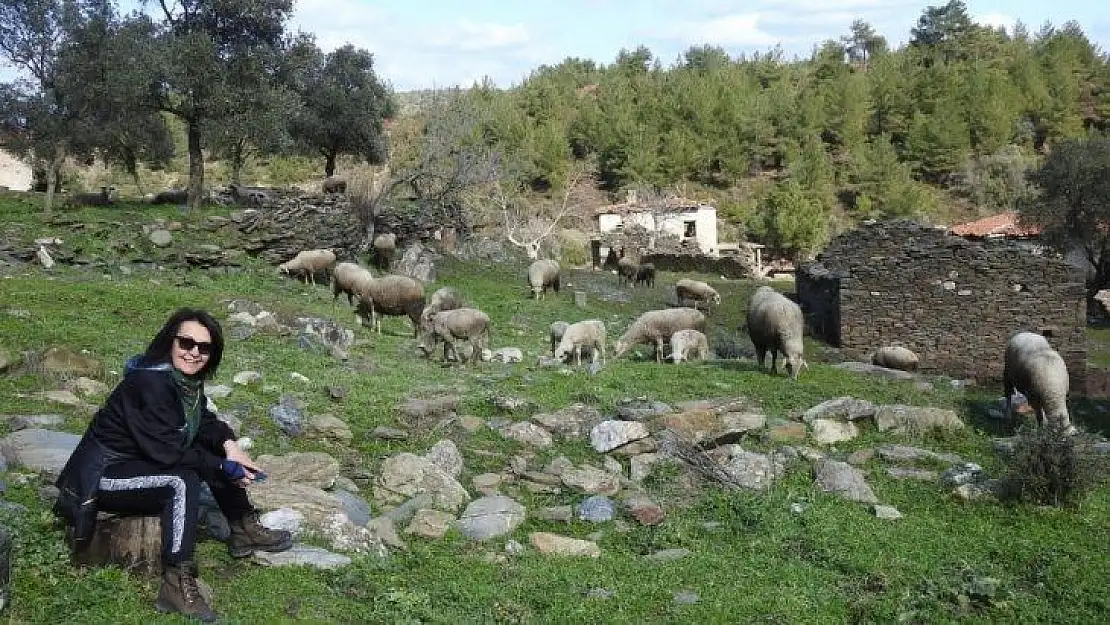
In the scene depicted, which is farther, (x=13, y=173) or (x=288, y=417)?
(x=13, y=173)

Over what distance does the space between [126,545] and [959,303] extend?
21331 mm

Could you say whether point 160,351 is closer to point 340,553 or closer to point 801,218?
point 340,553

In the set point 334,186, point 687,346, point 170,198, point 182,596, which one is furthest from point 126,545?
point 334,186

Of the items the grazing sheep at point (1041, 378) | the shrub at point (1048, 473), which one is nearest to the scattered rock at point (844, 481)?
the shrub at point (1048, 473)

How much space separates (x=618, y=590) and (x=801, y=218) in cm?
5008

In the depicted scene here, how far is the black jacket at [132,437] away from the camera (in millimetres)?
5277

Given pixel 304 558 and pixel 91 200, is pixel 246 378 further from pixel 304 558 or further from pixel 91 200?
pixel 91 200

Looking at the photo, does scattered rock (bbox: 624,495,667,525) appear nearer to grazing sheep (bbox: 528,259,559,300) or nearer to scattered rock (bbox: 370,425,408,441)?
scattered rock (bbox: 370,425,408,441)

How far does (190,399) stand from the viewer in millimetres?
5613

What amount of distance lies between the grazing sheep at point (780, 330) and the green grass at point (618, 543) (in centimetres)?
65

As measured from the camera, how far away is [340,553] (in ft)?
21.2

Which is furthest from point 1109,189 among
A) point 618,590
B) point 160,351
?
point 160,351

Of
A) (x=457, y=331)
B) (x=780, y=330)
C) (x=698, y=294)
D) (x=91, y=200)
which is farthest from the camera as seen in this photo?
(x=698, y=294)

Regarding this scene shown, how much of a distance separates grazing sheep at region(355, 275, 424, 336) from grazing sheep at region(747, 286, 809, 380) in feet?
22.8
